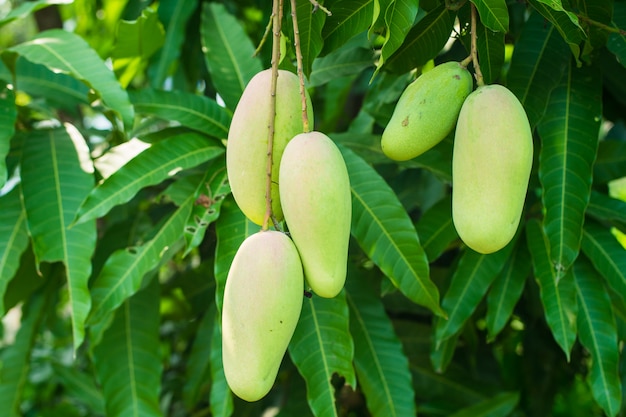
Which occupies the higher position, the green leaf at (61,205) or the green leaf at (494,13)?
the green leaf at (494,13)

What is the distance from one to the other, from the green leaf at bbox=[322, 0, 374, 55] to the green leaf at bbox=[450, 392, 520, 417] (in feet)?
2.53

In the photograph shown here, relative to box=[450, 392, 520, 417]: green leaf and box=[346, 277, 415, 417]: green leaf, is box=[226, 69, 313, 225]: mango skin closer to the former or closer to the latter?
box=[346, 277, 415, 417]: green leaf

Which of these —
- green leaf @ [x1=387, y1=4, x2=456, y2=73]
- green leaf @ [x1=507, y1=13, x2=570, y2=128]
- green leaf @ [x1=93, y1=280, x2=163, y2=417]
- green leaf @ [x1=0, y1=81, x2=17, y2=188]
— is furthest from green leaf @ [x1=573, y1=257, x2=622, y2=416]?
green leaf @ [x1=0, y1=81, x2=17, y2=188]

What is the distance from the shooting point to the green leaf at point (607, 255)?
100cm

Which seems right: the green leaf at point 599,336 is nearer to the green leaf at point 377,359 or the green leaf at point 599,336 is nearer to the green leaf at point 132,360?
the green leaf at point 377,359

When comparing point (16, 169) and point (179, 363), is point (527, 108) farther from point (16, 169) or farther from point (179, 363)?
point (179, 363)

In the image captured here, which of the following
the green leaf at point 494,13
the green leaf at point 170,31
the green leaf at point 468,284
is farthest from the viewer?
the green leaf at point 170,31

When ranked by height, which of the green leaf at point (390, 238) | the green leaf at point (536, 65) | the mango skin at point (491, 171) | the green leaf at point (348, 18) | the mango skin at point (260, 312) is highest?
the green leaf at point (348, 18)

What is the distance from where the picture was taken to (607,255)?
1.02 meters

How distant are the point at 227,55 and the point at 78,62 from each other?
0.81ft

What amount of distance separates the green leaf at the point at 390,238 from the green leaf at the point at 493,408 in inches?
16.2

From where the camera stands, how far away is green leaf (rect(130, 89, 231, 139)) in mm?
1107

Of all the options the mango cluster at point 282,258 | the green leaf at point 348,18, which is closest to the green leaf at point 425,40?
the green leaf at point 348,18

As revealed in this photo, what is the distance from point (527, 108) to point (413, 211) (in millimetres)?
660
